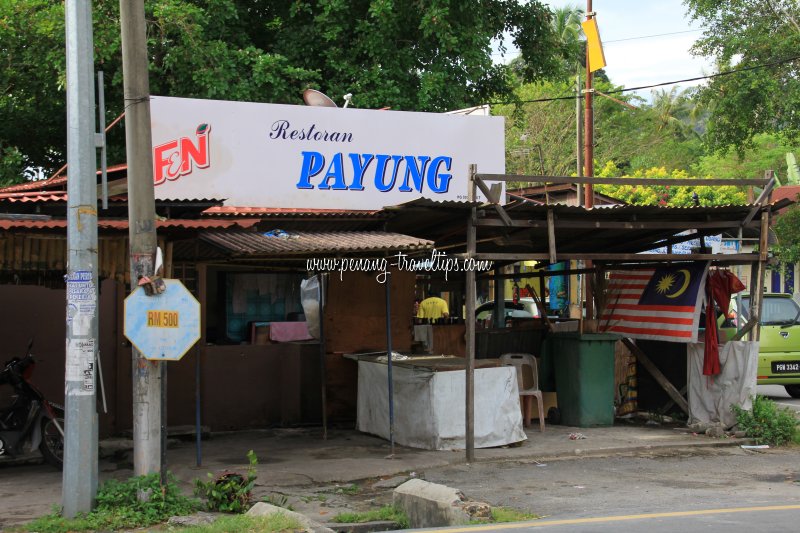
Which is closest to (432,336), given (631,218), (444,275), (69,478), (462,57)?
(444,275)

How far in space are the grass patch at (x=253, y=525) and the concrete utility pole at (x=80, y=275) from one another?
3.52 feet

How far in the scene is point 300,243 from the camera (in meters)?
10.3

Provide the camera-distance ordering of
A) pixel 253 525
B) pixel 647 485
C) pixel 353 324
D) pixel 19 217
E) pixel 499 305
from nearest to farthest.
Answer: pixel 253 525
pixel 19 217
pixel 647 485
pixel 353 324
pixel 499 305

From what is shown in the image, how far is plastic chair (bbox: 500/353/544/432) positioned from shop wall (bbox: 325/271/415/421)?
154cm

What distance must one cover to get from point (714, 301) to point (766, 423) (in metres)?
1.78

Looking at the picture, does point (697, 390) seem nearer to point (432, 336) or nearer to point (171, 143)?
point (432, 336)

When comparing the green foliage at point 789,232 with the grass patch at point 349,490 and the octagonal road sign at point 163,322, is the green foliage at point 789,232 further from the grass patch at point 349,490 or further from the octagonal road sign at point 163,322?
the octagonal road sign at point 163,322

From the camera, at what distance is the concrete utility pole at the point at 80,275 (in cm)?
761

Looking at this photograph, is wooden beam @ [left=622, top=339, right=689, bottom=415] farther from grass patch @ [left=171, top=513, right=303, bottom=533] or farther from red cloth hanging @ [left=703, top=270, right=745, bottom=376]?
grass patch @ [left=171, top=513, right=303, bottom=533]

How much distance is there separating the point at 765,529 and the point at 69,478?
5.34m

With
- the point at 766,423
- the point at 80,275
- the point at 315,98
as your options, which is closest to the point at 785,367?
the point at 766,423

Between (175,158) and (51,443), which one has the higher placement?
(175,158)

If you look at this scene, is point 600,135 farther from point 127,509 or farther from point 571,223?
point 127,509

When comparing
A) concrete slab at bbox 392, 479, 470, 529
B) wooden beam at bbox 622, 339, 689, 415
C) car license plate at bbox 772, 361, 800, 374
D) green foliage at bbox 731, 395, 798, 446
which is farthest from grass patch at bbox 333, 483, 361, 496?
car license plate at bbox 772, 361, 800, 374
